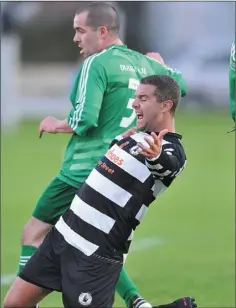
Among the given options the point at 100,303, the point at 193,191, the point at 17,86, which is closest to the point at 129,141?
the point at 100,303

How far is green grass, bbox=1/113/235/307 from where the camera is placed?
859 centimetres

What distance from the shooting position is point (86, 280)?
5.62 m

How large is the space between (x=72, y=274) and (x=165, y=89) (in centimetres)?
119

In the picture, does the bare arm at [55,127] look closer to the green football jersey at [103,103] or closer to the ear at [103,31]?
the green football jersey at [103,103]

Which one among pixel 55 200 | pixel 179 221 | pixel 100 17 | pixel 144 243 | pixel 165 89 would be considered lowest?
pixel 179 221

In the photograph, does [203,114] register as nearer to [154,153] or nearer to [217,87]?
[217,87]

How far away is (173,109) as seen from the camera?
5.85 metres

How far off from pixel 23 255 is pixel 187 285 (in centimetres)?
182

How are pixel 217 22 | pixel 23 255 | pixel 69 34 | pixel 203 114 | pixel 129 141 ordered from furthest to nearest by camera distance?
1. pixel 69 34
2. pixel 217 22
3. pixel 203 114
4. pixel 23 255
5. pixel 129 141

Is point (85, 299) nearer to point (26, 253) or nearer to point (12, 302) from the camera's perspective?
point (12, 302)

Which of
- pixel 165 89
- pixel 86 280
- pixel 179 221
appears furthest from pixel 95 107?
pixel 179 221

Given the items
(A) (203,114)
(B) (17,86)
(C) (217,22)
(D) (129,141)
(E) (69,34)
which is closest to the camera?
(D) (129,141)

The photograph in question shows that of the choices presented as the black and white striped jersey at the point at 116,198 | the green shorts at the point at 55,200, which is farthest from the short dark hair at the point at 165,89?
the green shorts at the point at 55,200

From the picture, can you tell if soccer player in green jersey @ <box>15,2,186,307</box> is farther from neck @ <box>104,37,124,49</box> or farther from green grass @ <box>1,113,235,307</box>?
green grass @ <box>1,113,235,307</box>
